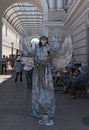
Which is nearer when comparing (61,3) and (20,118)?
(20,118)

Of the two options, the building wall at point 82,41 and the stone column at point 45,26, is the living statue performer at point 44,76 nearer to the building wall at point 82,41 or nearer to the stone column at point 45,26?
the building wall at point 82,41

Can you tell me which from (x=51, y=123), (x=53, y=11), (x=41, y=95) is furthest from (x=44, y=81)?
(x=53, y=11)

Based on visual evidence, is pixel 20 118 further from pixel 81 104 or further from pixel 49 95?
pixel 81 104

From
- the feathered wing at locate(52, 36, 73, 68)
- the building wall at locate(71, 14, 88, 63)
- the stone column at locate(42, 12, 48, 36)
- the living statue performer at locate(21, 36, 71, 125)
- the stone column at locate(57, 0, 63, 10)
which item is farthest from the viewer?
the stone column at locate(57, 0, 63, 10)

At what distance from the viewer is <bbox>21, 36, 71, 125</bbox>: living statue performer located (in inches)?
349

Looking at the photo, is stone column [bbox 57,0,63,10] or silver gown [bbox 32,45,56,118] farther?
stone column [bbox 57,0,63,10]

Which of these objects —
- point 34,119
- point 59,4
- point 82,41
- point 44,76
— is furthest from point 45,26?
point 34,119

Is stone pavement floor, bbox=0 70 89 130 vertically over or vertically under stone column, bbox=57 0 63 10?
under

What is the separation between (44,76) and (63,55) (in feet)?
2.26

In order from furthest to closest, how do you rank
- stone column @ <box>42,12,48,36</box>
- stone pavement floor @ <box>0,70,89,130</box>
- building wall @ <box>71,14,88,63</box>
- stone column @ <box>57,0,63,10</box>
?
1. stone column @ <box>57,0,63,10</box>
2. stone column @ <box>42,12,48,36</box>
3. building wall @ <box>71,14,88,63</box>
4. stone pavement floor @ <box>0,70,89,130</box>

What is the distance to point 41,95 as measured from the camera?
9.00 meters

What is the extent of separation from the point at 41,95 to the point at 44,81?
351 millimetres

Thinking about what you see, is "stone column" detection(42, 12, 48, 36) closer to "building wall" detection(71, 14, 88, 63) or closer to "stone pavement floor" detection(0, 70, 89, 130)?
"building wall" detection(71, 14, 88, 63)

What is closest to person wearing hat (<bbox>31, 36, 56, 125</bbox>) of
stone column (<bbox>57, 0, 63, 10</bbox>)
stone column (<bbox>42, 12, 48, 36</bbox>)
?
stone column (<bbox>42, 12, 48, 36</bbox>)
